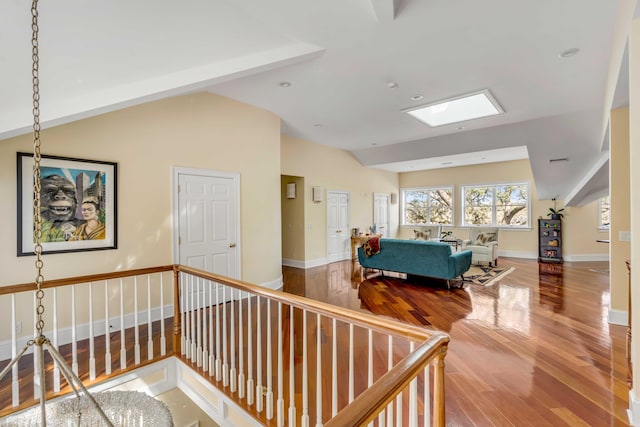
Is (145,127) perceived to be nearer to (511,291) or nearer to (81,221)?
(81,221)

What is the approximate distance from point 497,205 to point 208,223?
816 cm

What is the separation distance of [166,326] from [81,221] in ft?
4.91

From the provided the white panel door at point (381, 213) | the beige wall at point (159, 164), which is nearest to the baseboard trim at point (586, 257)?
the white panel door at point (381, 213)

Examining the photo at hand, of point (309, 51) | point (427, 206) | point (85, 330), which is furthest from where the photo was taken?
point (427, 206)

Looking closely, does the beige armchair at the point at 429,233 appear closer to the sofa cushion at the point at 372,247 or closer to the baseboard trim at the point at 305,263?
the baseboard trim at the point at 305,263

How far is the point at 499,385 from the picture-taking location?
2355 millimetres

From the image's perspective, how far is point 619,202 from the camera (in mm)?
3457

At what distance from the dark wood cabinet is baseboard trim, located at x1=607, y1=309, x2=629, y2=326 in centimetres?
457

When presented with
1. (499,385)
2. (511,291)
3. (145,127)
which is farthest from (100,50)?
(511,291)

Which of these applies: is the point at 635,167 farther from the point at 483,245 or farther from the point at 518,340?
the point at 483,245

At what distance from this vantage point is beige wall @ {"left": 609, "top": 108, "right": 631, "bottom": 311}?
3258 mm

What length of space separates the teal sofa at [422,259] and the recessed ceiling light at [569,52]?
299 cm

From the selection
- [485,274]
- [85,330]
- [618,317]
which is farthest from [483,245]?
[85,330]

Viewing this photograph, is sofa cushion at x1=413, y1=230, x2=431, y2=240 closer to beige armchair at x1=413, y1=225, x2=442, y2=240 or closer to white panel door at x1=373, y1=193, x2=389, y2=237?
beige armchair at x1=413, y1=225, x2=442, y2=240
